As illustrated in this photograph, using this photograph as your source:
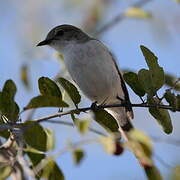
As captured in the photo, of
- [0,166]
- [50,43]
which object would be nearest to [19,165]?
[0,166]

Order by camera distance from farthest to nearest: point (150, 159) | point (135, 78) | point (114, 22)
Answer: point (114, 22)
point (135, 78)
point (150, 159)

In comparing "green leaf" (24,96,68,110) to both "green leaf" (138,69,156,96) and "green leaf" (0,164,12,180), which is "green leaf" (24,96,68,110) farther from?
"green leaf" (138,69,156,96)

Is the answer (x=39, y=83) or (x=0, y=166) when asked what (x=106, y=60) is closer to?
(x=39, y=83)

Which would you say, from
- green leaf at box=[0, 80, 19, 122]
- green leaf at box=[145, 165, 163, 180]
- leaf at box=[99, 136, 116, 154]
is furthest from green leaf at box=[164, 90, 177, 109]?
green leaf at box=[0, 80, 19, 122]

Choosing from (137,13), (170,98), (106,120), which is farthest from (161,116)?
(137,13)

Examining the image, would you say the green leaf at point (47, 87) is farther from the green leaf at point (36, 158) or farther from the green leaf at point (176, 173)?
the green leaf at point (176, 173)

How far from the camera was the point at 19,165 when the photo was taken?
1.95 meters

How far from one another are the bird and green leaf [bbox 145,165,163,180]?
1807 mm

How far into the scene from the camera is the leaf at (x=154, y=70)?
8.52 ft

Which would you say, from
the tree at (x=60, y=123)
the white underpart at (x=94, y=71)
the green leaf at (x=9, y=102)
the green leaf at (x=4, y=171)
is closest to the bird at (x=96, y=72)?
the white underpart at (x=94, y=71)

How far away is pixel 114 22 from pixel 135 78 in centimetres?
134

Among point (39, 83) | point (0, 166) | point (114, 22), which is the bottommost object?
point (0, 166)

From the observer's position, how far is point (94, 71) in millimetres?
4094

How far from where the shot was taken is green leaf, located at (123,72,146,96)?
2.74 m
